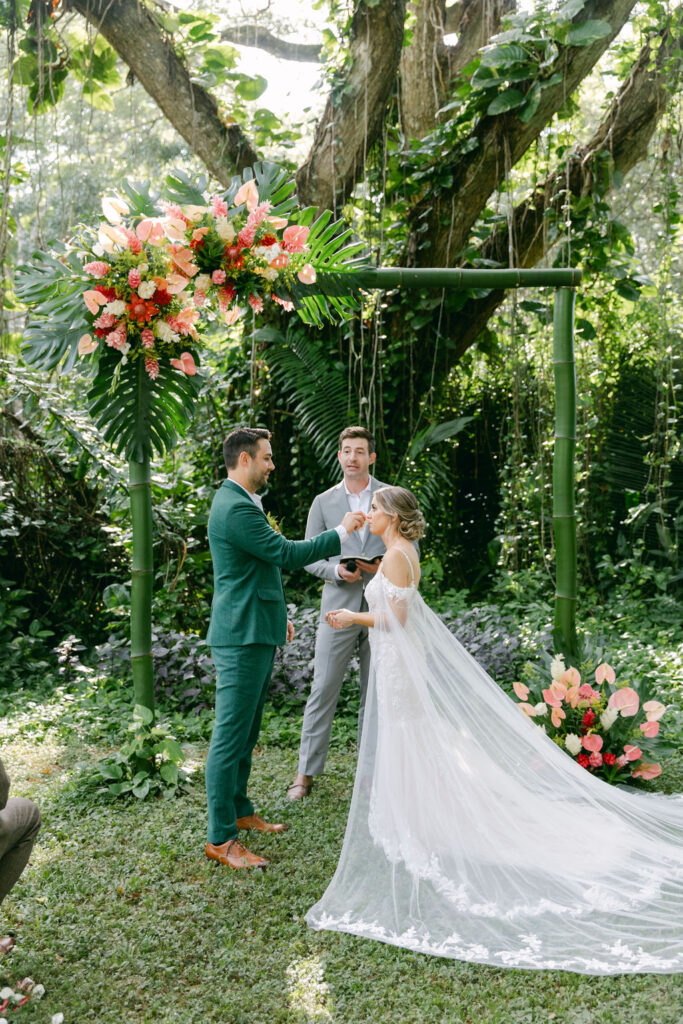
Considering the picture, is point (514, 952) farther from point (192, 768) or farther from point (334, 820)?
point (192, 768)

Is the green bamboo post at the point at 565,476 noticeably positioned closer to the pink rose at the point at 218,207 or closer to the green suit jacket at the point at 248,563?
the green suit jacket at the point at 248,563

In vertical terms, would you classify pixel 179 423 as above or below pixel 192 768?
above

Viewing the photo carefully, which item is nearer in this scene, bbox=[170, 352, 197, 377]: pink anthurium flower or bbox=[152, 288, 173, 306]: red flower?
bbox=[152, 288, 173, 306]: red flower

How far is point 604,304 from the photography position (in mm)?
7922

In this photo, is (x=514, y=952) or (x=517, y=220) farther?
(x=517, y=220)

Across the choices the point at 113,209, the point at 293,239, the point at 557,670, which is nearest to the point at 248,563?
the point at 293,239

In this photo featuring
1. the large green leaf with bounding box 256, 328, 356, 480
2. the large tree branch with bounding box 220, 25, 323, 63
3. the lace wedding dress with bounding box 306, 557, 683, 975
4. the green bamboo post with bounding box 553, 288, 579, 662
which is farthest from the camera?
the large tree branch with bounding box 220, 25, 323, 63

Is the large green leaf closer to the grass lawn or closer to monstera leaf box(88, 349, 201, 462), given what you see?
monstera leaf box(88, 349, 201, 462)

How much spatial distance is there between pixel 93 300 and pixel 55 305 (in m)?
0.32

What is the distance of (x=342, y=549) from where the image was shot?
15.5 ft

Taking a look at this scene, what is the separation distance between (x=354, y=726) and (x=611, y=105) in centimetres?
542

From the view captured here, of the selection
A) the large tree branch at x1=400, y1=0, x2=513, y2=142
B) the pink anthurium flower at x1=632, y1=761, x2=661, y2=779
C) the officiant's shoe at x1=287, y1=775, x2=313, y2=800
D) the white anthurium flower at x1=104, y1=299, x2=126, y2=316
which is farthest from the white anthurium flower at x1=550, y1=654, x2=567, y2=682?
the large tree branch at x1=400, y1=0, x2=513, y2=142

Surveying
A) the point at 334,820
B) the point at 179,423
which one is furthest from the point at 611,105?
the point at 334,820

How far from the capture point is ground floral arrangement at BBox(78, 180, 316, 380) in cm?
382
